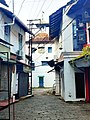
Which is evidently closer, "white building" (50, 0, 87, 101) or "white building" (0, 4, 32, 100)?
"white building" (0, 4, 32, 100)

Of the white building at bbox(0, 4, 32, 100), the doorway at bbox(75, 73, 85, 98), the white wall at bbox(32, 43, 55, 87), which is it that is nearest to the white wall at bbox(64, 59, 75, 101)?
the doorway at bbox(75, 73, 85, 98)

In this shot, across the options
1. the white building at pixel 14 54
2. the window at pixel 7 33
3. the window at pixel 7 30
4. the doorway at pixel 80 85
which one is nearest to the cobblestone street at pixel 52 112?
the white building at pixel 14 54

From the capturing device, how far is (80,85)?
18.3 m

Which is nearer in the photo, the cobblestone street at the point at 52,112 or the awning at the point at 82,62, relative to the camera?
the cobblestone street at the point at 52,112

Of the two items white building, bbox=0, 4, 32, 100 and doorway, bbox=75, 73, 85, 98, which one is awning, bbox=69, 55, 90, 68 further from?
white building, bbox=0, 4, 32, 100

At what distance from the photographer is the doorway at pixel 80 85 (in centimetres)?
1823

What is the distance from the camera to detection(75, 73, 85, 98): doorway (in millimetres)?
18234

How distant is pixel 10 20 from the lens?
19.9 metres

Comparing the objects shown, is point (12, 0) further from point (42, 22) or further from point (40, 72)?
point (40, 72)

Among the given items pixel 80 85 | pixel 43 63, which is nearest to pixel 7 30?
pixel 80 85

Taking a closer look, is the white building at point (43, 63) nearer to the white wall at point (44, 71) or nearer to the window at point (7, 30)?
the white wall at point (44, 71)

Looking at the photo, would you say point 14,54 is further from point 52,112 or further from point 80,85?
point 52,112

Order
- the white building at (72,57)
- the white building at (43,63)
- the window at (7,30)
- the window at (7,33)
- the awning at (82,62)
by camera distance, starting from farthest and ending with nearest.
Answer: the white building at (43,63) < the window at (7,30) < the window at (7,33) < the white building at (72,57) < the awning at (82,62)

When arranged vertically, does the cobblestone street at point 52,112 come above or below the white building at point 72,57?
below
